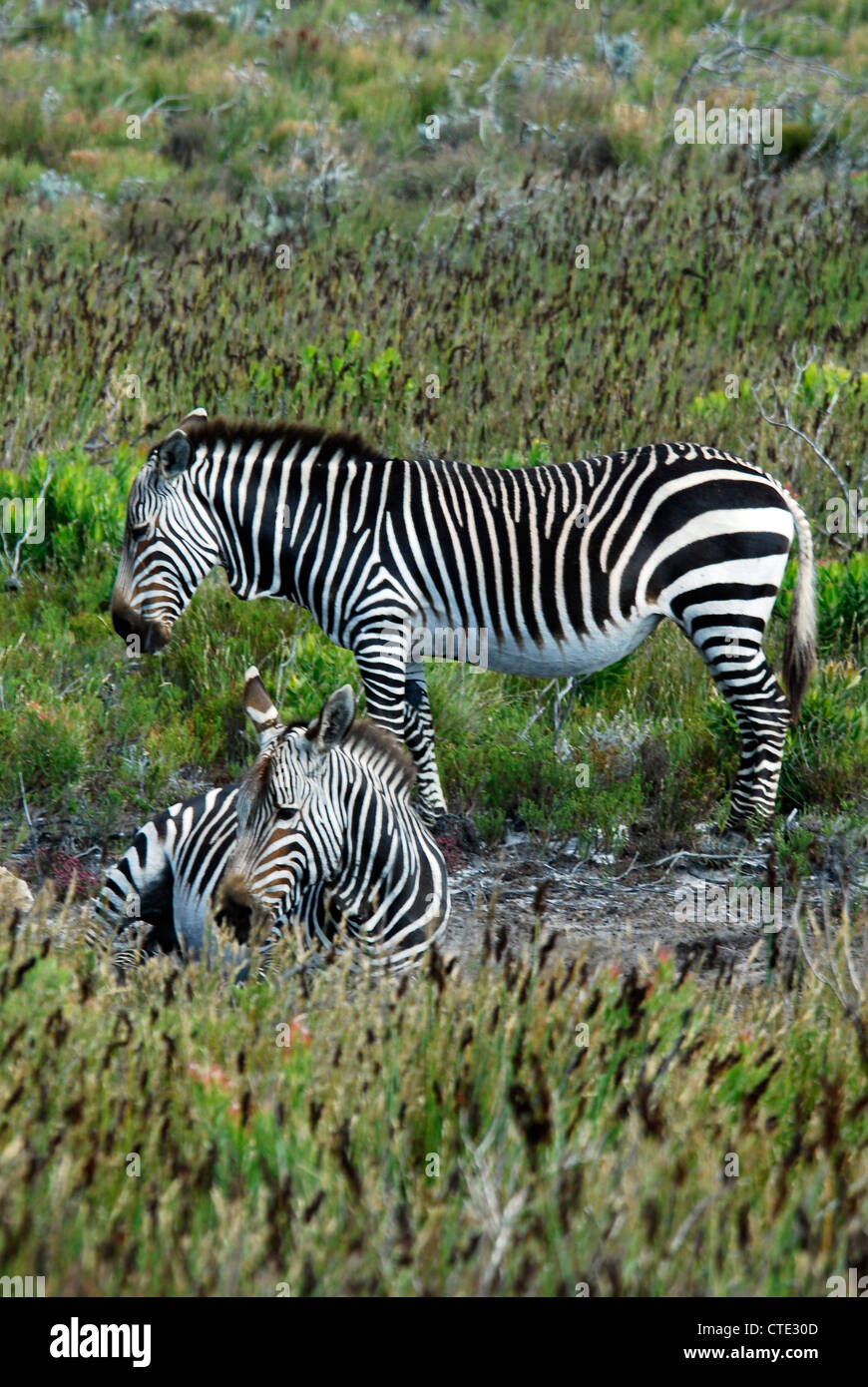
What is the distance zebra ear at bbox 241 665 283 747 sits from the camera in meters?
4.40

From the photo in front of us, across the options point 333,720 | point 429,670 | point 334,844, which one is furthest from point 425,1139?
point 429,670

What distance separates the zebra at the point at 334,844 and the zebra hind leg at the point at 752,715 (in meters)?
2.00

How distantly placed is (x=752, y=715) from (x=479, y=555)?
151 cm

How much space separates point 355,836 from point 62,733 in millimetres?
2603

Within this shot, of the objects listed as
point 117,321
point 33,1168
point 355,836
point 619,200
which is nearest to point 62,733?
point 355,836

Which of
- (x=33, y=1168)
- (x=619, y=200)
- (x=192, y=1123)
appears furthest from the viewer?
(x=619, y=200)

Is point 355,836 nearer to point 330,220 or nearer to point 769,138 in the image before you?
point 330,220

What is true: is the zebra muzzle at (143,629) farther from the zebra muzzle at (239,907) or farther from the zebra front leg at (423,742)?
the zebra muzzle at (239,907)

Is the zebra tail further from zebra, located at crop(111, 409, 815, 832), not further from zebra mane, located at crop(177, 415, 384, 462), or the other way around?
zebra mane, located at crop(177, 415, 384, 462)

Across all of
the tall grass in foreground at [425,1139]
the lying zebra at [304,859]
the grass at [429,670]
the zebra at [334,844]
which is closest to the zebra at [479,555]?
the grass at [429,670]

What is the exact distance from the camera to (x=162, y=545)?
628 centimetres

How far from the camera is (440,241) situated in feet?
47.8

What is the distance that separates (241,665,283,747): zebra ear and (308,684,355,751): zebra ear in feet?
0.43

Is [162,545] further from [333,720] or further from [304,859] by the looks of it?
[304,859]
